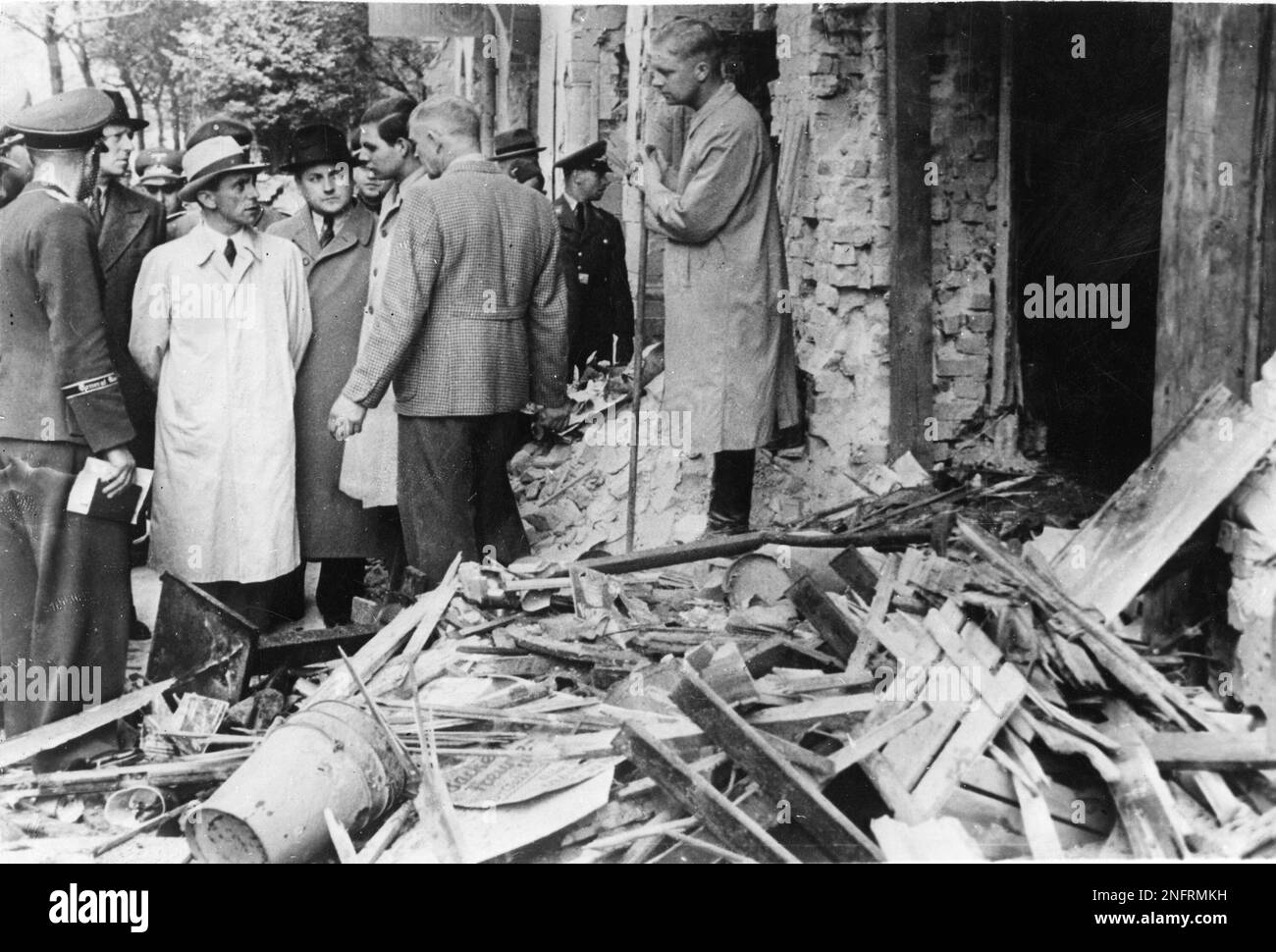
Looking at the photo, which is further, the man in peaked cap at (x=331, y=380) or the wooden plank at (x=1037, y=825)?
the man in peaked cap at (x=331, y=380)

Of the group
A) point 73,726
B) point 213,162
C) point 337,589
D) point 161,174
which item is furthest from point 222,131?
point 161,174

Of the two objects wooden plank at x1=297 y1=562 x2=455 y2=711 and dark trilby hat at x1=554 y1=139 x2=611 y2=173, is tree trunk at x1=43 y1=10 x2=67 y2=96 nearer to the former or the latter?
dark trilby hat at x1=554 y1=139 x2=611 y2=173

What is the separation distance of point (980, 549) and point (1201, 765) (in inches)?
41.6

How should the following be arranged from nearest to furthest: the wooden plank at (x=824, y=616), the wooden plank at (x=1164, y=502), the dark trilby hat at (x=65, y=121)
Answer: the wooden plank at (x=1164, y=502) → the wooden plank at (x=824, y=616) → the dark trilby hat at (x=65, y=121)

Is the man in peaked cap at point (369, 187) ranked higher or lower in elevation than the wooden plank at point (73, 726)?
higher

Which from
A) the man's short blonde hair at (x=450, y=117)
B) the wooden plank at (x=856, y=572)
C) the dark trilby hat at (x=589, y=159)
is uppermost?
the dark trilby hat at (x=589, y=159)

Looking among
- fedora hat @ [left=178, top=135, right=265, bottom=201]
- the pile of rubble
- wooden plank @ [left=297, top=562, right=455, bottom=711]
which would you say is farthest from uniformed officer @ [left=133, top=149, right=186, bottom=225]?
the pile of rubble

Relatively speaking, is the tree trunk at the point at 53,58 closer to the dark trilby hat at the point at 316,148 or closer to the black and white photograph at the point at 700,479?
the black and white photograph at the point at 700,479

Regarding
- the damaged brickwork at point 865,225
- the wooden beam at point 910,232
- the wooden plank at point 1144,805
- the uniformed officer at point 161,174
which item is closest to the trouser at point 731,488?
the damaged brickwork at point 865,225

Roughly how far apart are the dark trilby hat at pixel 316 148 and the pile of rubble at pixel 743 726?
2.23m

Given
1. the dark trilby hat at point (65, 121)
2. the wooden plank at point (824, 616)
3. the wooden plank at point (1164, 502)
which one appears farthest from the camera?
the dark trilby hat at point (65, 121)

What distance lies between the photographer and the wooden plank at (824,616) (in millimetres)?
4730

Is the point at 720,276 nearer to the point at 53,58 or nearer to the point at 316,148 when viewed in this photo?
the point at 316,148

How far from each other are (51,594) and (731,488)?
9.56 ft
